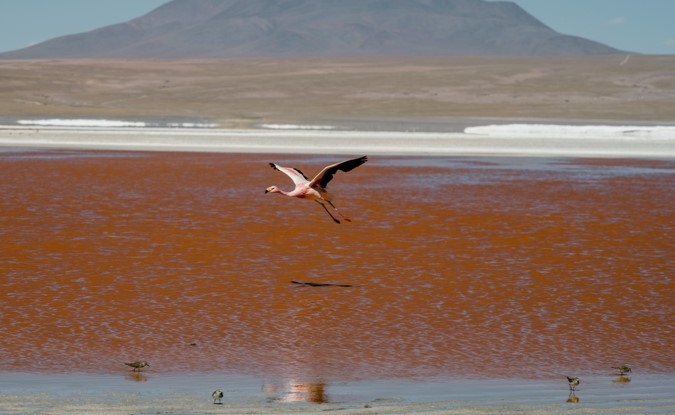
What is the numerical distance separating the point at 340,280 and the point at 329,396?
14.2 feet

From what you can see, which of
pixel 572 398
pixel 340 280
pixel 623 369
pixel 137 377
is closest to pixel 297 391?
pixel 137 377

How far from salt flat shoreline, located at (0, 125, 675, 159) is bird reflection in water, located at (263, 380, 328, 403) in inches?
974

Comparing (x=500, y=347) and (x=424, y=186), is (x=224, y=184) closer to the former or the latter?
(x=424, y=186)

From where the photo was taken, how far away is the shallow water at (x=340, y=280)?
27.8 ft

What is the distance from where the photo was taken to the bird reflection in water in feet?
23.5

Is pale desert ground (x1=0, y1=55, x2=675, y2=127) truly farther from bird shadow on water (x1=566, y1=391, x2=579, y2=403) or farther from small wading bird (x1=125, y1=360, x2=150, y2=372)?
bird shadow on water (x1=566, y1=391, x2=579, y2=403)

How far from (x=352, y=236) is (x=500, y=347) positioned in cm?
603

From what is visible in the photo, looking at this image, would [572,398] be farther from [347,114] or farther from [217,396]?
[347,114]

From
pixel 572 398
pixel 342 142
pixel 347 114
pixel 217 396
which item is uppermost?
pixel 347 114

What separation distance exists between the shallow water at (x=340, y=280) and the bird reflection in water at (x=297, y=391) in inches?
10.9

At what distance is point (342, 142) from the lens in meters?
37.1

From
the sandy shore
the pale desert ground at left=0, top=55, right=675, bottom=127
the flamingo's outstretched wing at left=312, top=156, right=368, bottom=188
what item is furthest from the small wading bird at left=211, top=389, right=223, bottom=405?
the pale desert ground at left=0, top=55, right=675, bottom=127

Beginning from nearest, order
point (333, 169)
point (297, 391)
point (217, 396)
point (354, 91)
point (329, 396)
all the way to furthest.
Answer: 1. point (217, 396)
2. point (329, 396)
3. point (297, 391)
4. point (333, 169)
5. point (354, 91)

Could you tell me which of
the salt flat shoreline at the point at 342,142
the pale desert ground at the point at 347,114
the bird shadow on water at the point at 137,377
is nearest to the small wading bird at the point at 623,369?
the pale desert ground at the point at 347,114
